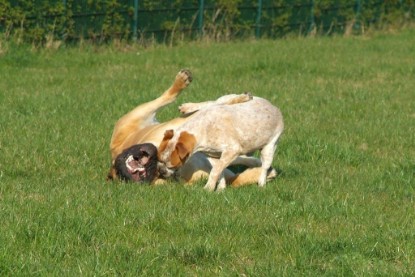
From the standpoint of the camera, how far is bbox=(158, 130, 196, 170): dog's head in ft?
27.5

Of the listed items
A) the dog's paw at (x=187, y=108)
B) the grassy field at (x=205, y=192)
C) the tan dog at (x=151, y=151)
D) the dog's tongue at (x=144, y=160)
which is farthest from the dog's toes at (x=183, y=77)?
the dog's tongue at (x=144, y=160)

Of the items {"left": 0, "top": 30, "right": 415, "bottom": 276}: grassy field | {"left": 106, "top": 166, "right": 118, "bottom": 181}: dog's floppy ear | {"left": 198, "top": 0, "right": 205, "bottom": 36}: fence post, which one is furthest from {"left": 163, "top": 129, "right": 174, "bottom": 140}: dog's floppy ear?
{"left": 198, "top": 0, "right": 205, "bottom": 36}: fence post

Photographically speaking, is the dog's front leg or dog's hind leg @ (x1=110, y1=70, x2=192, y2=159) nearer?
the dog's front leg

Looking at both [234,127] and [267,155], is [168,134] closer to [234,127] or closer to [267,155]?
[234,127]

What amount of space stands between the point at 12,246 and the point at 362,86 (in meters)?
10.3

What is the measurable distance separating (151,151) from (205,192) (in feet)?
1.72

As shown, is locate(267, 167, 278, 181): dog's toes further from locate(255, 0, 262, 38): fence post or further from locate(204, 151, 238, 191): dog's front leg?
locate(255, 0, 262, 38): fence post

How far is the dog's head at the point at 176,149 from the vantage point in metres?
8.39

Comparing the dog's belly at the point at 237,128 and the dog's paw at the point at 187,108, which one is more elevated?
the dog's belly at the point at 237,128

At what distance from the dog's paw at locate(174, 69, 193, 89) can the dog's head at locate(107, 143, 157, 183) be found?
1.26 m

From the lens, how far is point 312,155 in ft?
34.7

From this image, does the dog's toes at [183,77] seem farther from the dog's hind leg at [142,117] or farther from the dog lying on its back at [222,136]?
the dog lying on its back at [222,136]

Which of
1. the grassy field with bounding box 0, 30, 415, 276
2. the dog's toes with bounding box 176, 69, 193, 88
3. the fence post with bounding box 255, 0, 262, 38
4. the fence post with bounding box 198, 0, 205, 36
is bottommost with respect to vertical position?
the fence post with bounding box 255, 0, 262, 38

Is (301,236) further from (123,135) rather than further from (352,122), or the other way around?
(352,122)
